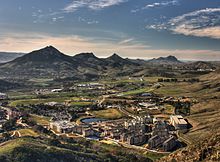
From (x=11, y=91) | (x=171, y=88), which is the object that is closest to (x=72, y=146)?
(x=171, y=88)

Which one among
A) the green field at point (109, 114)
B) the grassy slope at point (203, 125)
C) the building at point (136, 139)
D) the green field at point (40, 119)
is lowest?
the building at point (136, 139)

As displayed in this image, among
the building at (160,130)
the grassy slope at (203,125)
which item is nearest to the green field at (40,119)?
the building at (160,130)

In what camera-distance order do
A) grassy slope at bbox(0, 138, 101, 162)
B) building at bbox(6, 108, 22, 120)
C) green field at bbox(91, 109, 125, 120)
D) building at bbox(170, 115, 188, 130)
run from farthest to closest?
green field at bbox(91, 109, 125, 120) → building at bbox(6, 108, 22, 120) → building at bbox(170, 115, 188, 130) → grassy slope at bbox(0, 138, 101, 162)

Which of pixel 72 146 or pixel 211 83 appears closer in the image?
pixel 72 146

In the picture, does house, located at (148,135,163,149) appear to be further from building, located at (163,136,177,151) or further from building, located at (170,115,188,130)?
building, located at (170,115,188,130)

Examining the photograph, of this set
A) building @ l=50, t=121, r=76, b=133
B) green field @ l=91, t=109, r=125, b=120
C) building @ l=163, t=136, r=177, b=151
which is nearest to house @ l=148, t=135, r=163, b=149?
building @ l=163, t=136, r=177, b=151

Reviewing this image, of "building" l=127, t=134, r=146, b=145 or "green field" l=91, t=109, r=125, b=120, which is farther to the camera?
"green field" l=91, t=109, r=125, b=120

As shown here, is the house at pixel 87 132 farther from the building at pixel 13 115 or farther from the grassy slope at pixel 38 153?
the building at pixel 13 115

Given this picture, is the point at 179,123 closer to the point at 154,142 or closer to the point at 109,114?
the point at 154,142

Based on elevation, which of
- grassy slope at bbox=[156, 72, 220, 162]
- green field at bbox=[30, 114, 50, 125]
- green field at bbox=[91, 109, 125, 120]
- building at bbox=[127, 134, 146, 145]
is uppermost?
grassy slope at bbox=[156, 72, 220, 162]

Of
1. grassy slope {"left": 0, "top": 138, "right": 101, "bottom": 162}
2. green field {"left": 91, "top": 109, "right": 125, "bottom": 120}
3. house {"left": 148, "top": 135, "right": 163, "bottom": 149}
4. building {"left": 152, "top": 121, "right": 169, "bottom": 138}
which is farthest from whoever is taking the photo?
green field {"left": 91, "top": 109, "right": 125, "bottom": 120}

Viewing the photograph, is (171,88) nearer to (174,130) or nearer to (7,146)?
(174,130)
